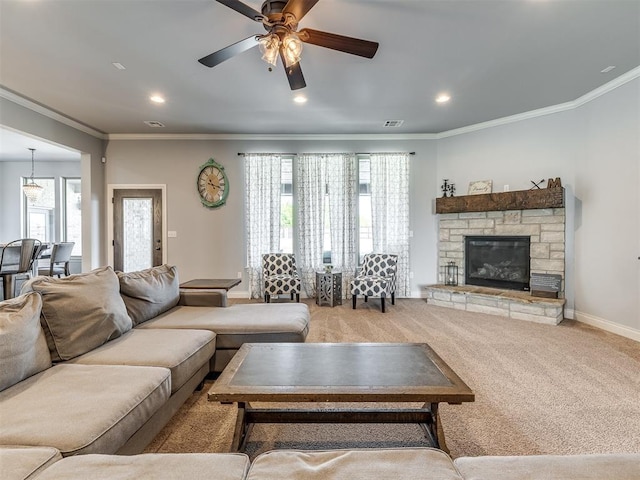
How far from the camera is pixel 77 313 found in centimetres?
182

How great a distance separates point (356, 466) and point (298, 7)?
2476 mm

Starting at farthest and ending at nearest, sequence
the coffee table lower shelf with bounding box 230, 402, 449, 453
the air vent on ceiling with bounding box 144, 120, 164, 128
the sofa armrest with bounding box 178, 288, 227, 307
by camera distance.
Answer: the air vent on ceiling with bounding box 144, 120, 164, 128 → the sofa armrest with bounding box 178, 288, 227, 307 → the coffee table lower shelf with bounding box 230, 402, 449, 453

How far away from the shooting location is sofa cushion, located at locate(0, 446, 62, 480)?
0.90 m

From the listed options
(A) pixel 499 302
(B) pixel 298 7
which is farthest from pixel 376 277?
(B) pixel 298 7

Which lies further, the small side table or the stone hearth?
the small side table

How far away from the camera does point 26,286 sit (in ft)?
5.82

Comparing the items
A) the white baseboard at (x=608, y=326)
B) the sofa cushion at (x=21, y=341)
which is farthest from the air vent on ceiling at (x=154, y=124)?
the white baseboard at (x=608, y=326)

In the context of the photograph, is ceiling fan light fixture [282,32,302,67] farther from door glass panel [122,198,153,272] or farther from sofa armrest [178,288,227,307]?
door glass panel [122,198,153,272]

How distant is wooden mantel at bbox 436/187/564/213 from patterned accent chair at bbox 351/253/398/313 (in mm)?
1271

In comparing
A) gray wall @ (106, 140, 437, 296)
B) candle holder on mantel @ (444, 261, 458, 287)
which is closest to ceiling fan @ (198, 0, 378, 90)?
gray wall @ (106, 140, 437, 296)

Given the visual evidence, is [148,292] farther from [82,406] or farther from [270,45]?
[270,45]

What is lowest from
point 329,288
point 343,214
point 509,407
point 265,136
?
point 509,407

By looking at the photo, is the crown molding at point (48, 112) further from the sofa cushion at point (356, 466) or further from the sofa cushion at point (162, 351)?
the sofa cushion at point (356, 466)

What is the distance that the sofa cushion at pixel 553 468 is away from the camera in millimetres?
855
